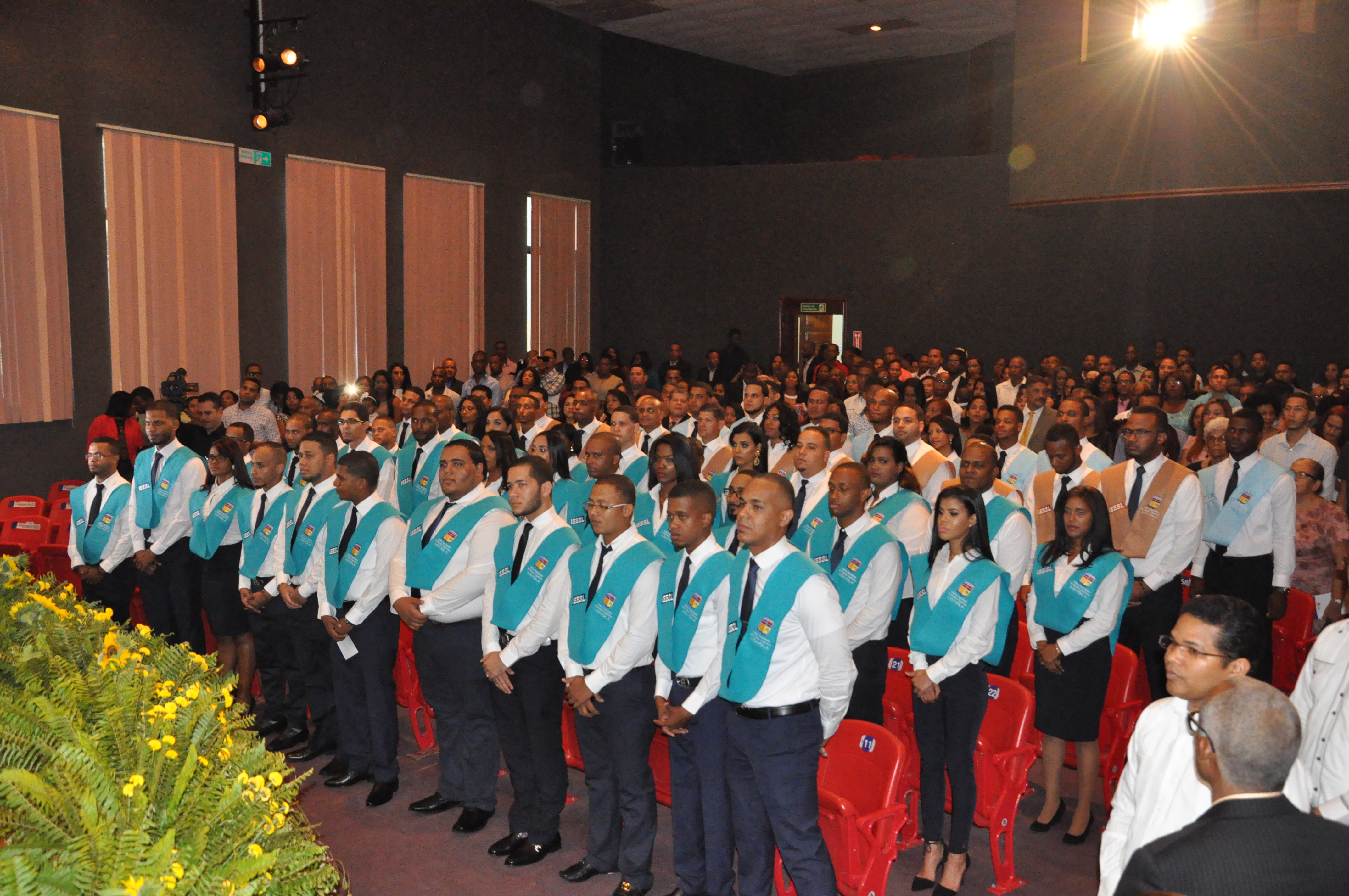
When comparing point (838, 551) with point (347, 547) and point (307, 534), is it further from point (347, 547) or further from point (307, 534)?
point (307, 534)

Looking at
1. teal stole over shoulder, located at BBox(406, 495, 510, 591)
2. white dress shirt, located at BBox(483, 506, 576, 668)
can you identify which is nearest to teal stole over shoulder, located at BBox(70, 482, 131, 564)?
teal stole over shoulder, located at BBox(406, 495, 510, 591)

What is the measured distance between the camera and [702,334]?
1895cm

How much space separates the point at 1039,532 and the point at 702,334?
1309cm

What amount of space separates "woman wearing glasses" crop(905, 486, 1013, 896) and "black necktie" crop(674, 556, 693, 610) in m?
0.97

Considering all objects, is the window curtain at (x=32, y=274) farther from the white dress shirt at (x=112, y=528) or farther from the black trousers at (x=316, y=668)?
the black trousers at (x=316, y=668)

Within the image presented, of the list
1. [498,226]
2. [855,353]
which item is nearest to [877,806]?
[855,353]

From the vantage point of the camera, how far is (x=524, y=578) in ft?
15.2

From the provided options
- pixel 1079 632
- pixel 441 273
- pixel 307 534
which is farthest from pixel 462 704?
pixel 441 273

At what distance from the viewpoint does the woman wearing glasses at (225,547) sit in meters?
6.11

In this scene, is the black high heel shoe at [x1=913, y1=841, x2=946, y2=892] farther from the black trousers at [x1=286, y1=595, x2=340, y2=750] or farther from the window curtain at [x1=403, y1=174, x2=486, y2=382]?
the window curtain at [x1=403, y1=174, x2=486, y2=382]

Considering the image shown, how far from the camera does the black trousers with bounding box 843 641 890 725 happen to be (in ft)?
16.0

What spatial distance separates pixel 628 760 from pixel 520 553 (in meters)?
1.02

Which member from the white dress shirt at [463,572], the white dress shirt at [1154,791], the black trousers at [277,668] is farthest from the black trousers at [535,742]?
the white dress shirt at [1154,791]

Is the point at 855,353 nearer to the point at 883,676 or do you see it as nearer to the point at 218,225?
the point at 218,225
